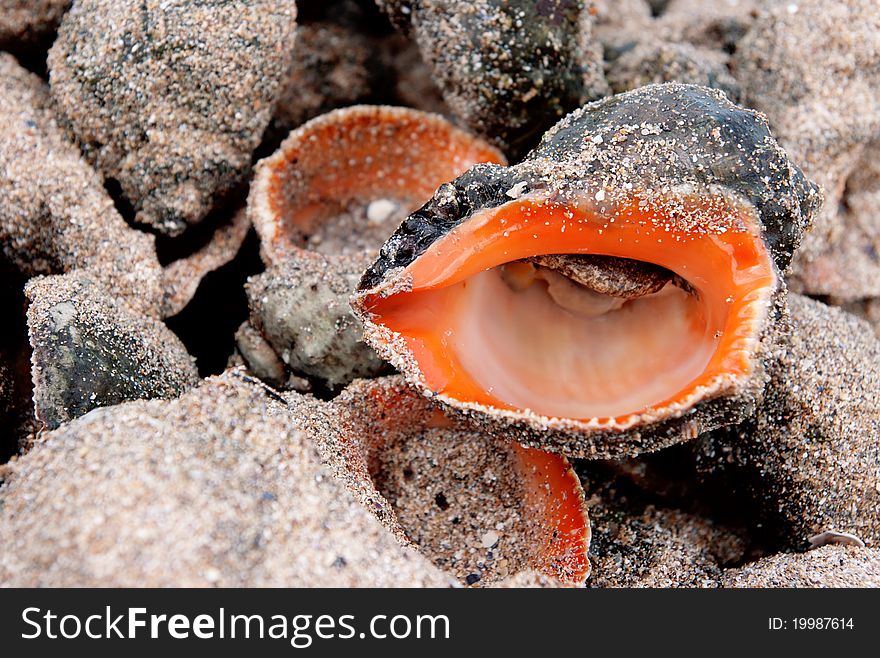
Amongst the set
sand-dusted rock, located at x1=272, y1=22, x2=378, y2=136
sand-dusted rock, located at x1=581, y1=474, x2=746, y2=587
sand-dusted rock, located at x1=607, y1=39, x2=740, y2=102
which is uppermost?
sand-dusted rock, located at x1=607, y1=39, x2=740, y2=102

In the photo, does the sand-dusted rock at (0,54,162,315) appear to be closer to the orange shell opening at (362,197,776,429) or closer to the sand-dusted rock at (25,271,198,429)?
the sand-dusted rock at (25,271,198,429)

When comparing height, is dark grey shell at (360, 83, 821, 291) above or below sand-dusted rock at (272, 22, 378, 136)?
above

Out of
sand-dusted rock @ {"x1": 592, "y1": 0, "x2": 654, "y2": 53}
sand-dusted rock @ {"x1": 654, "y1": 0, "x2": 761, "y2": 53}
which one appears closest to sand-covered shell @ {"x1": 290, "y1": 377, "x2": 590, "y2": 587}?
sand-dusted rock @ {"x1": 592, "y1": 0, "x2": 654, "y2": 53}

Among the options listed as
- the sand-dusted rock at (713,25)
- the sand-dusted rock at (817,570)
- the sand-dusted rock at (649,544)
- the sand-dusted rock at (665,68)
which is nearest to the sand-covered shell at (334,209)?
the sand-dusted rock at (665,68)

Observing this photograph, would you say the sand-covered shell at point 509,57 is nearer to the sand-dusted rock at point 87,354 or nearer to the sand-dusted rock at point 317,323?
the sand-dusted rock at point 317,323

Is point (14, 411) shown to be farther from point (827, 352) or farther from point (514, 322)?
point (827, 352)

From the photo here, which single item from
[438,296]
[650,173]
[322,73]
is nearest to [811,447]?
[650,173]
